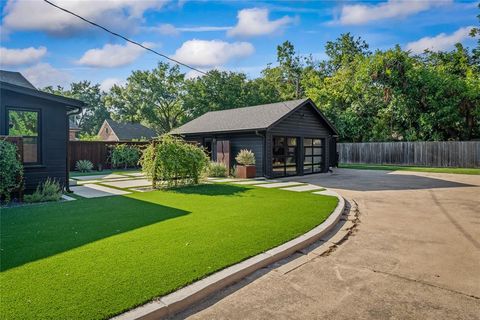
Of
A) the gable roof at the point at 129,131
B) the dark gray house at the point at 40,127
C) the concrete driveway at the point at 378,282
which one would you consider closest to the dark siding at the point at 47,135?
the dark gray house at the point at 40,127

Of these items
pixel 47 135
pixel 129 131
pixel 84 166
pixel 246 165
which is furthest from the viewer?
pixel 129 131

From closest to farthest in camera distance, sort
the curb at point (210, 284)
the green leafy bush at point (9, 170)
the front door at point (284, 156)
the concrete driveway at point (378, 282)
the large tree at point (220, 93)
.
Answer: the curb at point (210, 284), the concrete driveway at point (378, 282), the green leafy bush at point (9, 170), the front door at point (284, 156), the large tree at point (220, 93)

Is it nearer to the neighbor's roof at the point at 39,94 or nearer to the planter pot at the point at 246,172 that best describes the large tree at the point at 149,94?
the planter pot at the point at 246,172

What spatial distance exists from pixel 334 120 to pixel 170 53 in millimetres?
17293

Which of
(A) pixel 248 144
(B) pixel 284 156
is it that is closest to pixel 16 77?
(A) pixel 248 144

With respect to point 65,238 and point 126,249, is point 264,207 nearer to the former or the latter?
point 126,249

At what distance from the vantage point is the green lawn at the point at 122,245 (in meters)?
2.78

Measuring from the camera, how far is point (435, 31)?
68.3 ft

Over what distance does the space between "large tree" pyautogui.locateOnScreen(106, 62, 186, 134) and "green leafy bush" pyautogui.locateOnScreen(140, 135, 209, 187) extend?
25.4 meters

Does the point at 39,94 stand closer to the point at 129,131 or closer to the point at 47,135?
the point at 47,135

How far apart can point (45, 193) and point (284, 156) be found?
34.0 feet

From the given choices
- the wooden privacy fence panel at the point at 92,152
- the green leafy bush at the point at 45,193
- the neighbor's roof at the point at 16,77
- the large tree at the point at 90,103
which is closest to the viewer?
the green leafy bush at the point at 45,193

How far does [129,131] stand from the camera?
121ft

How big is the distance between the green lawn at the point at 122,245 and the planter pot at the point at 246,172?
222 inches
